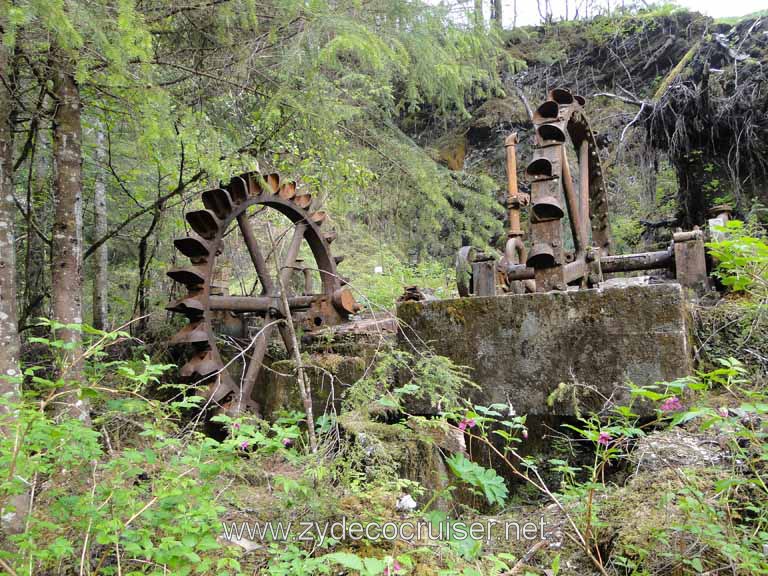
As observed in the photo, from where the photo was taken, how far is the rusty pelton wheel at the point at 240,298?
5160mm

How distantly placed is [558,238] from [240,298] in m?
3.63

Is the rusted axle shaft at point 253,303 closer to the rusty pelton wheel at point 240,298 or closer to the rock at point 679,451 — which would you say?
the rusty pelton wheel at point 240,298

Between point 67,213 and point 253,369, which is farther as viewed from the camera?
point 253,369

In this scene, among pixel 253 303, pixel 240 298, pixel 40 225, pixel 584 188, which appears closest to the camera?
pixel 584 188

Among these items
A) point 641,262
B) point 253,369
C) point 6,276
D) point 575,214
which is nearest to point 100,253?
point 253,369

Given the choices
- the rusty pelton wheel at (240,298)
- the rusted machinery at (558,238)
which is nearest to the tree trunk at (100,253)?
the rusty pelton wheel at (240,298)

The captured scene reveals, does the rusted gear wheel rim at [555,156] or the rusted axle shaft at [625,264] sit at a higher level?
the rusted gear wheel rim at [555,156]

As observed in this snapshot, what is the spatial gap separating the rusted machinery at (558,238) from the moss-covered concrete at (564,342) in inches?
24.8

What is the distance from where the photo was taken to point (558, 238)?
131 inches

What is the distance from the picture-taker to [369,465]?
2287mm

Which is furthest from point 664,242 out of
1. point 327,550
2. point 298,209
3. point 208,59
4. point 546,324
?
point 327,550

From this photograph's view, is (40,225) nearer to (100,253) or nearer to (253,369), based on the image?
→ (100,253)

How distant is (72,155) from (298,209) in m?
3.29

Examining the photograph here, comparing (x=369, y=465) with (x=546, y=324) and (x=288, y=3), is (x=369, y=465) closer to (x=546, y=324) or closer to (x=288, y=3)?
(x=546, y=324)
